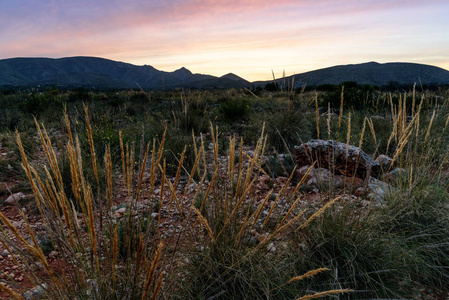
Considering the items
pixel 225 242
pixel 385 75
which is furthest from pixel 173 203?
pixel 385 75

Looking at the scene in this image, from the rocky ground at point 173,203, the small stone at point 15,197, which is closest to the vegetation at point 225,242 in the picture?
the rocky ground at point 173,203

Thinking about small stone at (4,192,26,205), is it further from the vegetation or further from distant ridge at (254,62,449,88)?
distant ridge at (254,62,449,88)

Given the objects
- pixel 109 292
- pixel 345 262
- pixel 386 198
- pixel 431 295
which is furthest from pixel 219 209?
pixel 386 198

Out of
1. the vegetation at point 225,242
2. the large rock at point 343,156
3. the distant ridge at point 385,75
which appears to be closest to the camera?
the vegetation at point 225,242

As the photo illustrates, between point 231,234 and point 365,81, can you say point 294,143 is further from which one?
point 365,81

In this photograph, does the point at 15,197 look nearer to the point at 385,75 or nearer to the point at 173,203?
the point at 173,203

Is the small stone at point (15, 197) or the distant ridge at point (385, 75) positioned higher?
the distant ridge at point (385, 75)

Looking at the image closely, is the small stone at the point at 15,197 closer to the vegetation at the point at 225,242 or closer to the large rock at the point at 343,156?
the vegetation at the point at 225,242

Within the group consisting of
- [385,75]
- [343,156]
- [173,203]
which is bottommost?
[173,203]

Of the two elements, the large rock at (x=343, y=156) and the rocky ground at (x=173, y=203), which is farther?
the large rock at (x=343, y=156)

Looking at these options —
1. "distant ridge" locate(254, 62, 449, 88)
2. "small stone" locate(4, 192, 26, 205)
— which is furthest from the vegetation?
"distant ridge" locate(254, 62, 449, 88)

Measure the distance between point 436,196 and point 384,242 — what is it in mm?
1060

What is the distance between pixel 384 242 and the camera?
7.00 feet

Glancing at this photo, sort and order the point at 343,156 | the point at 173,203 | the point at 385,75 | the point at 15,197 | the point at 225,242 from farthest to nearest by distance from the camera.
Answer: the point at 385,75, the point at 343,156, the point at 15,197, the point at 173,203, the point at 225,242
